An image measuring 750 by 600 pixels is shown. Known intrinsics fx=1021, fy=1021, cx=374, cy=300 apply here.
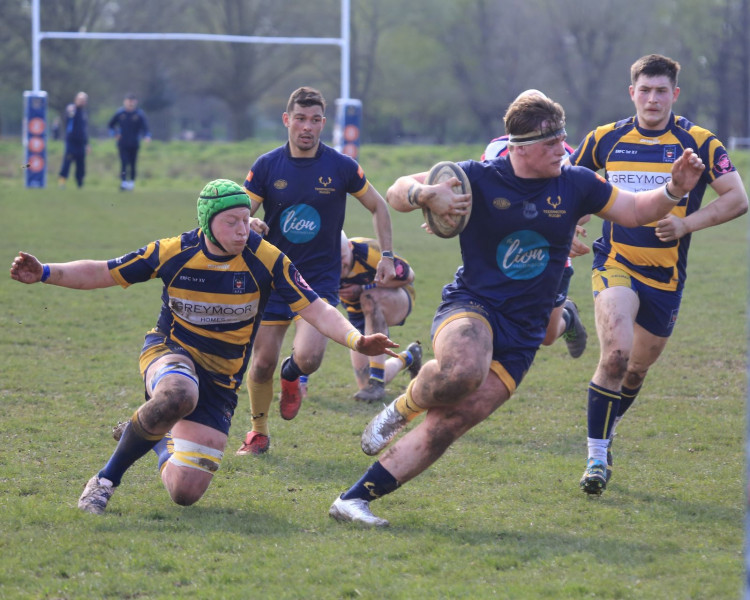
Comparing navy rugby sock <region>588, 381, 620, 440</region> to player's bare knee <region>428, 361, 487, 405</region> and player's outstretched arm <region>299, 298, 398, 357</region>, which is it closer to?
player's bare knee <region>428, 361, 487, 405</region>

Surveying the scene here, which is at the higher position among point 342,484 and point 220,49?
point 220,49

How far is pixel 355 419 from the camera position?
7.36 meters

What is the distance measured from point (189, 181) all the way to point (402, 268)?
24.3 meters

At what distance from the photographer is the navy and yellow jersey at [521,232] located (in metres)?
4.98

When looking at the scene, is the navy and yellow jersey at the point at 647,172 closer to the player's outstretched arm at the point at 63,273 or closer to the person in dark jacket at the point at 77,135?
the player's outstretched arm at the point at 63,273

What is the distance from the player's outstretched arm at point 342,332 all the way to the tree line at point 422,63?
1607 inches

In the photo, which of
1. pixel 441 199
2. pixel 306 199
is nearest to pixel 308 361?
pixel 306 199

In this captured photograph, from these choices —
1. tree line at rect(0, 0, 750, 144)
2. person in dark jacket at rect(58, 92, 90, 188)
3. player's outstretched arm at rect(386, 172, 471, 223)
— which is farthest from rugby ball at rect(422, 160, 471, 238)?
tree line at rect(0, 0, 750, 144)

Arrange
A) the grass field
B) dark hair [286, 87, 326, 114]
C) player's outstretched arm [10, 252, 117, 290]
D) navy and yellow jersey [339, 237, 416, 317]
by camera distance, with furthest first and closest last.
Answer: navy and yellow jersey [339, 237, 416, 317]
dark hair [286, 87, 326, 114]
player's outstretched arm [10, 252, 117, 290]
the grass field

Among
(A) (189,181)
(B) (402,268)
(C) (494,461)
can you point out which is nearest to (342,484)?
(C) (494,461)

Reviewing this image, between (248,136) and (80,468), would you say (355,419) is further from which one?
(248,136)

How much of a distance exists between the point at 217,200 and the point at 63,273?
84cm

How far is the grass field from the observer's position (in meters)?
4.25

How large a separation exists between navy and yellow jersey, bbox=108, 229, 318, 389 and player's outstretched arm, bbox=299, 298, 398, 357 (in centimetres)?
6
